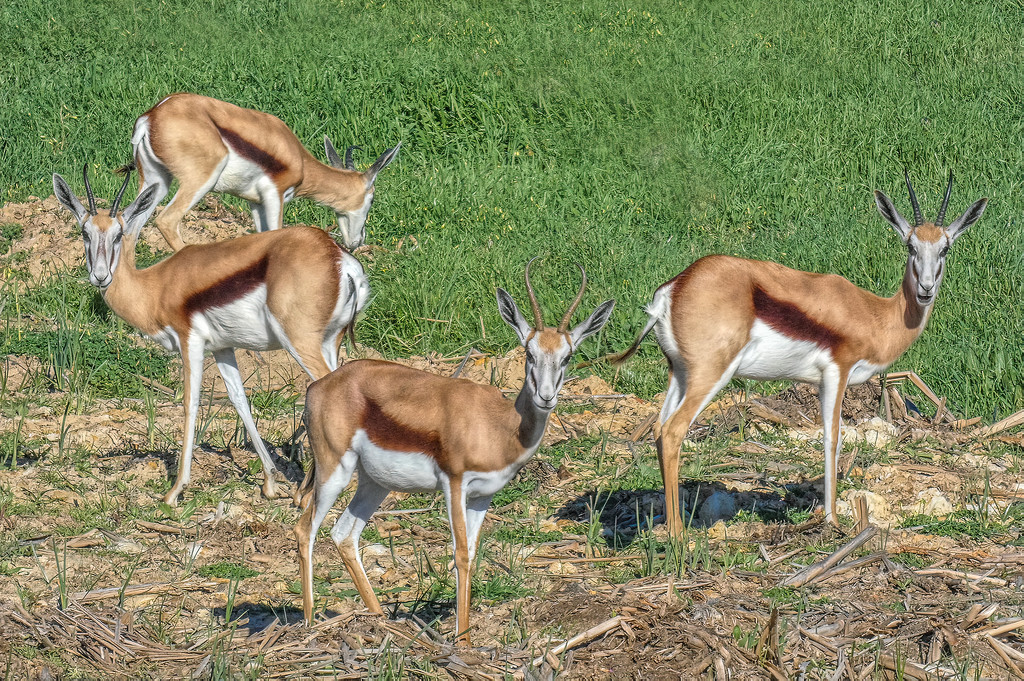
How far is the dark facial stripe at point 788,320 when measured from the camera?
6.25 m

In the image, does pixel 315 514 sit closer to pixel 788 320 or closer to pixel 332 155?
pixel 788 320

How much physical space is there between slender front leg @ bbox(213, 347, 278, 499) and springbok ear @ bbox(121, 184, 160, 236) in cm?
95

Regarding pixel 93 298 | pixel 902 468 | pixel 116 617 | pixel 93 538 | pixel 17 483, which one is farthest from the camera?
pixel 93 298

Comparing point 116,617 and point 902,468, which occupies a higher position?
point 116,617

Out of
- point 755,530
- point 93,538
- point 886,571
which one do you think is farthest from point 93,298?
point 886,571

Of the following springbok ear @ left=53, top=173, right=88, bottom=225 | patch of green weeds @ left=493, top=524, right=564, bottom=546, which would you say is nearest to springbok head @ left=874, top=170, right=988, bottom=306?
patch of green weeds @ left=493, top=524, right=564, bottom=546

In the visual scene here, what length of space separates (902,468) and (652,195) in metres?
5.03

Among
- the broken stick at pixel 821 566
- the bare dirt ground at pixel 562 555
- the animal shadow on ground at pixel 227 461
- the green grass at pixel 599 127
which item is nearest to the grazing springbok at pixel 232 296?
the animal shadow on ground at pixel 227 461

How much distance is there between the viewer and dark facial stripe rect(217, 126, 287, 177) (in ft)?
31.0

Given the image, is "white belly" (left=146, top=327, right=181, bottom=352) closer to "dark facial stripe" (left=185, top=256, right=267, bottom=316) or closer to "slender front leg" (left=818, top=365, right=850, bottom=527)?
"dark facial stripe" (left=185, top=256, right=267, bottom=316)

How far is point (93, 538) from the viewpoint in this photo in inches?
238

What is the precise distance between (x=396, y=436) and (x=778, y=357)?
233cm

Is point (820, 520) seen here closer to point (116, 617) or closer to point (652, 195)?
point (116, 617)

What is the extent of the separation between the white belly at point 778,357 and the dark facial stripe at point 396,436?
199 cm
